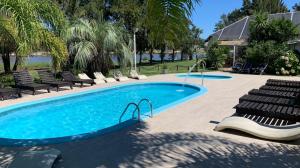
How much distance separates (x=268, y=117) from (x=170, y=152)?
10.1ft

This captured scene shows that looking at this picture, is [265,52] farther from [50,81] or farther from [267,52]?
[50,81]

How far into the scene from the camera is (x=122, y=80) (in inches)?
727

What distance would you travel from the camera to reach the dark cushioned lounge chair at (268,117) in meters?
6.67

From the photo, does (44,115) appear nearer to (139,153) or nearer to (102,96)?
(102,96)

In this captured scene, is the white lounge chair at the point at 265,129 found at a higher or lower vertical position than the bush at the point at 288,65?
lower

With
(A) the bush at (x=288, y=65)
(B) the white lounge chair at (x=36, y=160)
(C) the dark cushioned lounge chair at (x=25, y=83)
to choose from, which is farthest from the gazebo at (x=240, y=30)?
(B) the white lounge chair at (x=36, y=160)

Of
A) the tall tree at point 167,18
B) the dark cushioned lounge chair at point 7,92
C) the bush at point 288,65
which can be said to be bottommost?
the dark cushioned lounge chair at point 7,92

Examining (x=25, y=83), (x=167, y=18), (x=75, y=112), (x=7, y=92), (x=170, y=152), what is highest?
(x=167, y=18)

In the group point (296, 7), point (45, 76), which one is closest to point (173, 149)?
point (45, 76)

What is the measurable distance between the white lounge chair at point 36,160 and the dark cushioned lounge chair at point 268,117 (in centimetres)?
382

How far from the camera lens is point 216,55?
2520 cm

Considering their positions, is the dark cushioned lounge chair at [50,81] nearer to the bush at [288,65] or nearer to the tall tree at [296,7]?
the bush at [288,65]

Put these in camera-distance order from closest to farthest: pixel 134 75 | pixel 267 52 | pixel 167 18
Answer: pixel 167 18 → pixel 134 75 → pixel 267 52

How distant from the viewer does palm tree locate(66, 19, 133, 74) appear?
17.8 m
